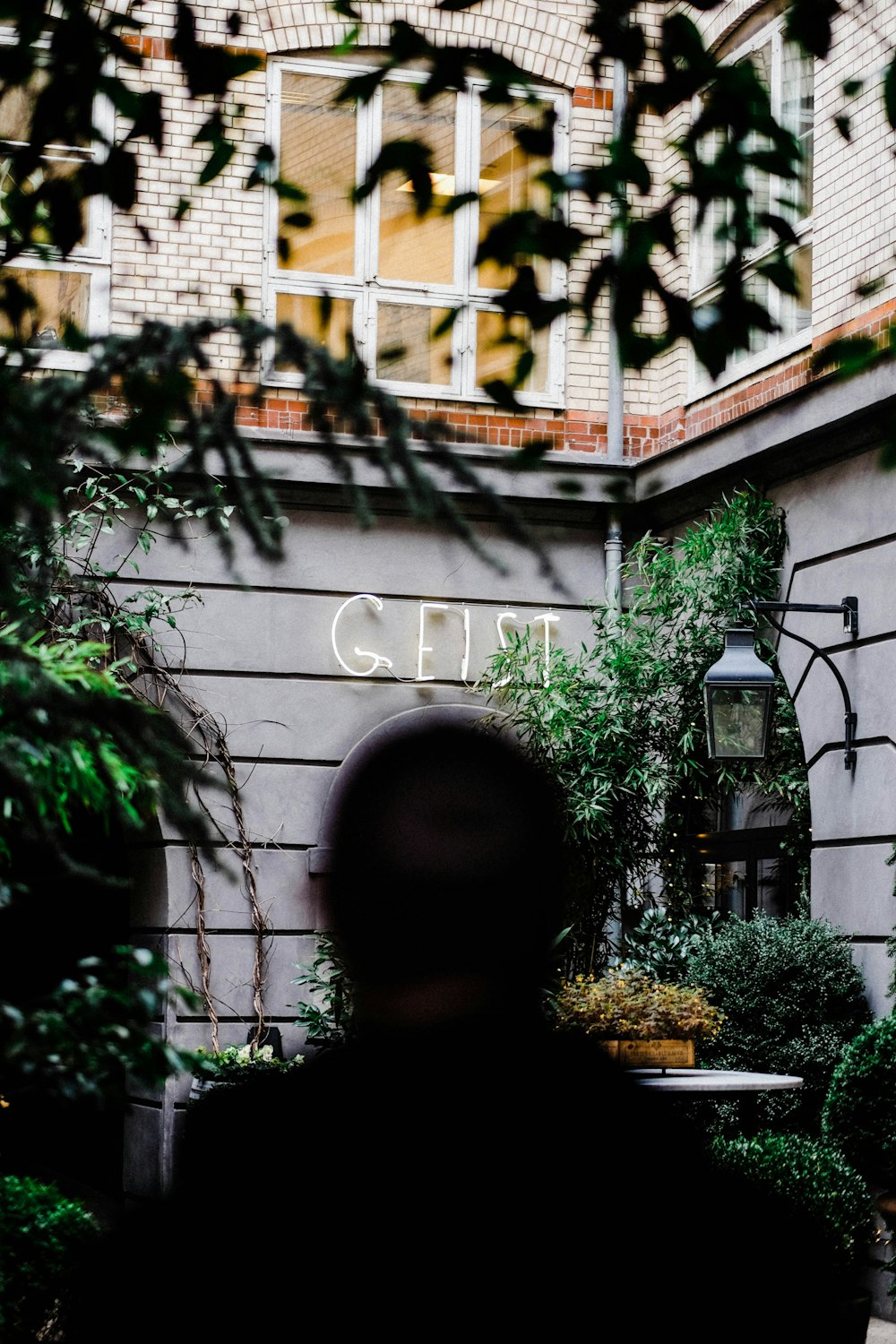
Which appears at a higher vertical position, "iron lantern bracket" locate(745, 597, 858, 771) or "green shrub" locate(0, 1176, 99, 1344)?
"iron lantern bracket" locate(745, 597, 858, 771)

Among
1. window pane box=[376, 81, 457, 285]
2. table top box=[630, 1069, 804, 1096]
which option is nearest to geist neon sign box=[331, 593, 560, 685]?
window pane box=[376, 81, 457, 285]

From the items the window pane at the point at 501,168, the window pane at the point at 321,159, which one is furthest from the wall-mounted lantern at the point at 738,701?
the window pane at the point at 321,159

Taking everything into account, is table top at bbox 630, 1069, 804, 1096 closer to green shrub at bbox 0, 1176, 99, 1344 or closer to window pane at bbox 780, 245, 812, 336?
green shrub at bbox 0, 1176, 99, 1344

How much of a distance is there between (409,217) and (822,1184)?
7.29m

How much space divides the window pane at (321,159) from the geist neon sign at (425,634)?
7.56 feet

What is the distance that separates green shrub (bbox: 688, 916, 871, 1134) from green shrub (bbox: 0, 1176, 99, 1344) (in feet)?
11.6

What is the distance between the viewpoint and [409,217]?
12.2 m

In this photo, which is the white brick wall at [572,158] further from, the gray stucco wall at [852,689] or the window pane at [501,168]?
the gray stucco wall at [852,689]

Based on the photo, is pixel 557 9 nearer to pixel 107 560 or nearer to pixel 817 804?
pixel 107 560

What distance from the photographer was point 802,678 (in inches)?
392

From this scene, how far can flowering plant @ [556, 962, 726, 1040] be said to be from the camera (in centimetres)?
810

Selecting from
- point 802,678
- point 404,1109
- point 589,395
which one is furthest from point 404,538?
point 404,1109

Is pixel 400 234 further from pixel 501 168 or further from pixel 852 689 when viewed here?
pixel 852 689

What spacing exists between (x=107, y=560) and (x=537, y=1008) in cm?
984
